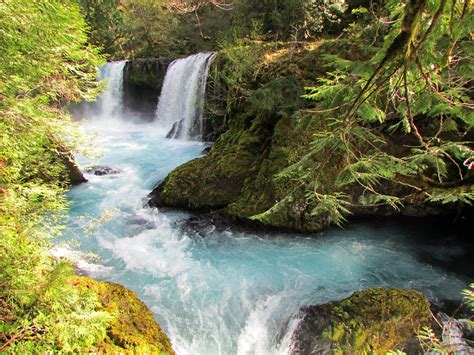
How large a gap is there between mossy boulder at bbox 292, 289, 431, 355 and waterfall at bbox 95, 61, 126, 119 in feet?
64.7

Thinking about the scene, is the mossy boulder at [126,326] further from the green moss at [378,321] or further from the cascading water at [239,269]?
the green moss at [378,321]

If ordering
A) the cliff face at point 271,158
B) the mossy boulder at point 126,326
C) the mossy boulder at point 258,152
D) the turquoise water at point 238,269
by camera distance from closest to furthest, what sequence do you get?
the mossy boulder at point 126,326, the turquoise water at point 238,269, the cliff face at point 271,158, the mossy boulder at point 258,152

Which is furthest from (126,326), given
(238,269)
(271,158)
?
(271,158)

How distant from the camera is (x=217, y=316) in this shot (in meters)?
5.15

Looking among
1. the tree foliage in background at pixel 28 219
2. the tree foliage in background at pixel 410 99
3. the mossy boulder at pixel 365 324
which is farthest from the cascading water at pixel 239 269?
the tree foliage in background at pixel 410 99

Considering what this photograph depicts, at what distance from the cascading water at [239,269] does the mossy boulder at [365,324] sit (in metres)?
0.39

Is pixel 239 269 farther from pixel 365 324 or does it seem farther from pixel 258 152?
pixel 258 152

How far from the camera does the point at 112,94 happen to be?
794 inches

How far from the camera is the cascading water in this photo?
16.1ft

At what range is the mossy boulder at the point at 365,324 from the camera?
4.05 m

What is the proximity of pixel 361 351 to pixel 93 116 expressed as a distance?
22.2 meters

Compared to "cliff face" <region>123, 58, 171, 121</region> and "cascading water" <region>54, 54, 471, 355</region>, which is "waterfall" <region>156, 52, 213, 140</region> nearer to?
"cliff face" <region>123, 58, 171, 121</region>

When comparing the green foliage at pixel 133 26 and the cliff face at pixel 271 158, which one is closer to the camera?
the cliff face at pixel 271 158

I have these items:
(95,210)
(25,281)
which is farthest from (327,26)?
(25,281)
